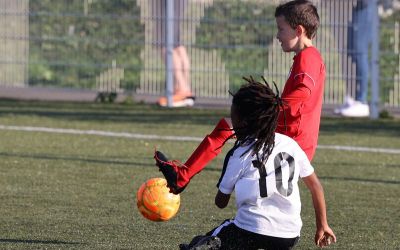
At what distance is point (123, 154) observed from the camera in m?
13.4

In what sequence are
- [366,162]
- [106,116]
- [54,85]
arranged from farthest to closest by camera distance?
[54,85]
[106,116]
[366,162]

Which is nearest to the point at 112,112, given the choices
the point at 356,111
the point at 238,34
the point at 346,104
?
the point at 238,34

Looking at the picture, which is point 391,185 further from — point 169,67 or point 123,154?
point 169,67

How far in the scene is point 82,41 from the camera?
65.5ft

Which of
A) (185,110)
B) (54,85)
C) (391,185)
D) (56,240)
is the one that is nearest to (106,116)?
(185,110)

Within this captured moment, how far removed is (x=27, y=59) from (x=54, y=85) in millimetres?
657

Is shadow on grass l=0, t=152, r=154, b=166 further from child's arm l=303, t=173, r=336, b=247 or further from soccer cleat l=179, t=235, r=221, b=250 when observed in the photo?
soccer cleat l=179, t=235, r=221, b=250

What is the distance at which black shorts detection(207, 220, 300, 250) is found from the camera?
5785 millimetres

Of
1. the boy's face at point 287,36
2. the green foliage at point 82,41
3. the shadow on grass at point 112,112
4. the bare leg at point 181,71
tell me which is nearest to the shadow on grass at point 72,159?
the shadow on grass at point 112,112

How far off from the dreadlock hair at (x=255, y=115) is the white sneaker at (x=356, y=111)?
40.4ft

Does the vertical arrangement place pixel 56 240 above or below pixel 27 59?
below

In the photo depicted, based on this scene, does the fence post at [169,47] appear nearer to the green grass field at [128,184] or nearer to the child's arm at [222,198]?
the green grass field at [128,184]

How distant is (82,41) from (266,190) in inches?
572

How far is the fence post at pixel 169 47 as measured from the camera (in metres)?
19.2
